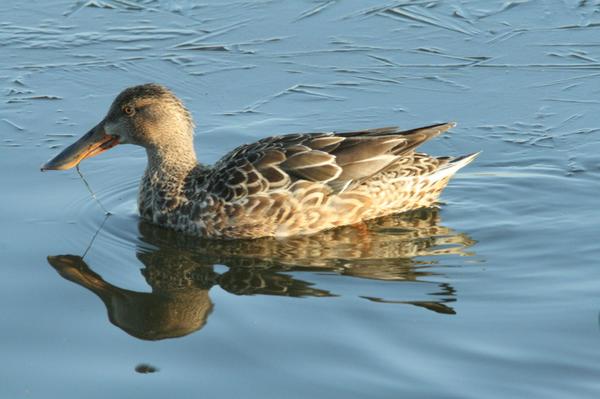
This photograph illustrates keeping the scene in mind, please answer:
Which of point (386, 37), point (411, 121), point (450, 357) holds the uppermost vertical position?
point (386, 37)

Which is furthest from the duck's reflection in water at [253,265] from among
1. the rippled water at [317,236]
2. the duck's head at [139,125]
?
the duck's head at [139,125]

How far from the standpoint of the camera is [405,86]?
10398mm

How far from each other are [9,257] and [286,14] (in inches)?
193

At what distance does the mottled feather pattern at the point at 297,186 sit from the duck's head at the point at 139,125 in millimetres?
418

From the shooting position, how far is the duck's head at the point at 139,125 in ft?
27.9

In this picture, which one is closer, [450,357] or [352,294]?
[450,357]

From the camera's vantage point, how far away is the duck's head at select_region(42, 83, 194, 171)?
852 centimetres

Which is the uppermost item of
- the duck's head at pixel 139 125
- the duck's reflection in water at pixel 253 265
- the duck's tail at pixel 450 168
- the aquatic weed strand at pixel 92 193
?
the duck's head at pixel 139 125

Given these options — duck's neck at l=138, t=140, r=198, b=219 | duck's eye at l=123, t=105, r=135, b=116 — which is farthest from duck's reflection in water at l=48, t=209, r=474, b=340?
duck's eye at l=123, t=105, r=135, b=116

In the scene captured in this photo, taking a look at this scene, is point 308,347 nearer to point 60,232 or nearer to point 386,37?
point 60,232

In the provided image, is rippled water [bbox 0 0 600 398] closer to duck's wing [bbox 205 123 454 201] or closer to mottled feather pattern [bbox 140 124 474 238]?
mottled feather pattern [bbox 140 124 474 238]

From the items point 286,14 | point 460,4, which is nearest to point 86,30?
point 286,14

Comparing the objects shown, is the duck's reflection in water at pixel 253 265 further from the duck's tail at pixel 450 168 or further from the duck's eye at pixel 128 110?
the duck's eye at pixel 128 110

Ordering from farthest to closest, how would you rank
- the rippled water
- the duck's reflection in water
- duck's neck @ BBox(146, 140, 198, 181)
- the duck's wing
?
duck's neck @ BBox(146, 140, 198, 181) < the duck's wing < the duck's reflection in water < the rippled water
